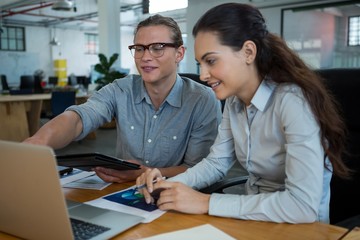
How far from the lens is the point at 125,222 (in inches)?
35.6

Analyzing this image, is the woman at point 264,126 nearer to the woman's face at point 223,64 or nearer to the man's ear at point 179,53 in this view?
the woman's face at point 223,64

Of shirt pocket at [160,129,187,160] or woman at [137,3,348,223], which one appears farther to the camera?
shirt pocket at [160,129,187,160]

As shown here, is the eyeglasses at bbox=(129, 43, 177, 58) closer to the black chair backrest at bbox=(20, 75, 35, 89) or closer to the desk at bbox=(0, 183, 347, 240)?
the desk at bbox=(0, 183, 347, 240)

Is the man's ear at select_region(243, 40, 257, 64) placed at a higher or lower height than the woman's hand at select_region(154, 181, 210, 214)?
higher

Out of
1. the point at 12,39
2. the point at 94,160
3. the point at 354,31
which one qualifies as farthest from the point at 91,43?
the point at 94,160

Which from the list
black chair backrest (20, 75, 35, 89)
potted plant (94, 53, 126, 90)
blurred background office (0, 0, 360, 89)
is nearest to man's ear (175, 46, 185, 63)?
blurred background office (0, 0, 360, 89)

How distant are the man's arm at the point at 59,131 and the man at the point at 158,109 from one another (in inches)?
1.0

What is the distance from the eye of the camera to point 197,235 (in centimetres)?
84

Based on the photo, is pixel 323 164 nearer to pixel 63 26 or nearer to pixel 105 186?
pixel 105 186

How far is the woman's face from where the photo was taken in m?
1.06

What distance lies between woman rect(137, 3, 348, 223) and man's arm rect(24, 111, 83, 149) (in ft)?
1.38

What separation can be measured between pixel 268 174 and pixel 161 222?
43 centimetres

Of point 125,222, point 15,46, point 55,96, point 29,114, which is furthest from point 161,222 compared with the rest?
point 15,46

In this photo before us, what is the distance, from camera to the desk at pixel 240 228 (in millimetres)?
848
